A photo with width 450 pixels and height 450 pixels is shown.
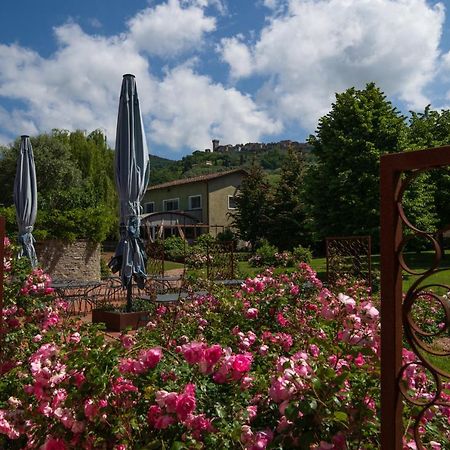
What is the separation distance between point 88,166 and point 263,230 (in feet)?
37.3

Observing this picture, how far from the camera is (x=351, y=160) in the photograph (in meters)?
19.2

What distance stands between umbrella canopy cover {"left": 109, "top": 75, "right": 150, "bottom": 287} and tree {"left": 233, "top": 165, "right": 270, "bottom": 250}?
2074 cm

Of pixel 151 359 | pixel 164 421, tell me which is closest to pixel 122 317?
pixel 151 359

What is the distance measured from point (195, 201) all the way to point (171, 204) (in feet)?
12.6

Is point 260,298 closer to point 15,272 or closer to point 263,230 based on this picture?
point 15,272

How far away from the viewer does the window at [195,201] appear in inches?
1486

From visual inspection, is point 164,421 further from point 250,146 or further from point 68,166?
point 250,146

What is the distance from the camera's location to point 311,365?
6.36 ft

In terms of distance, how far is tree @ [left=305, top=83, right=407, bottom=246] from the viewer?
18531 mm

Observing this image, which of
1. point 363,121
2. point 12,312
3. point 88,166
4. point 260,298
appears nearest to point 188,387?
point 260,298

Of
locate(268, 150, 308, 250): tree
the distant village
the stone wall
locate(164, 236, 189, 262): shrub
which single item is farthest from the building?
the distant village

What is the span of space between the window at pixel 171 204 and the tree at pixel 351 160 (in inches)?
834

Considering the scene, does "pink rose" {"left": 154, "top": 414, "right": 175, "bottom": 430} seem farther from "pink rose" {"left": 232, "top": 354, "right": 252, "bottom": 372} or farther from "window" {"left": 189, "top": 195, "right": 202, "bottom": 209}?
"window" {"left": 189, "top": 195, "right": 202, "bottom": 209}

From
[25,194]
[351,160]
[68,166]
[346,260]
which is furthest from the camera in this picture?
[68,166]
